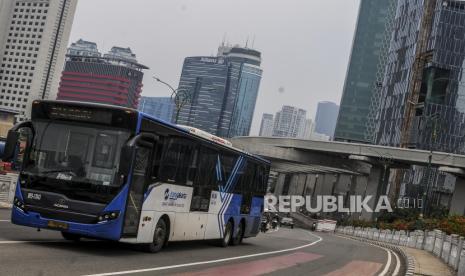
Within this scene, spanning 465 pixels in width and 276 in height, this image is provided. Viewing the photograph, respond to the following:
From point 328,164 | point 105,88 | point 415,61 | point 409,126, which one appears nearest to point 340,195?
point 409,126

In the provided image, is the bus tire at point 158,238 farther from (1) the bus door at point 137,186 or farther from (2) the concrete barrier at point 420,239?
(2) the concrete barrier at point 420,239

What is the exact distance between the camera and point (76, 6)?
596ft

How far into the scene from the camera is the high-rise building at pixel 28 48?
544ft

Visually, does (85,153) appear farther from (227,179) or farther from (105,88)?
(105,88)

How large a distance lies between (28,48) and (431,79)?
103 metres

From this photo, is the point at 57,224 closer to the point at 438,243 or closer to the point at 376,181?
the point at 438,243

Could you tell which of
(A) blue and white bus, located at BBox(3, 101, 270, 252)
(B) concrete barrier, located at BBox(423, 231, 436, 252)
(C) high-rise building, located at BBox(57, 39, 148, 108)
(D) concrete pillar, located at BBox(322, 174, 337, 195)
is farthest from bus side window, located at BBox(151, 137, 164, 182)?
(C) high-rise building, located at BBox(57, 39, 148, 108)

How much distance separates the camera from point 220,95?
112625mm

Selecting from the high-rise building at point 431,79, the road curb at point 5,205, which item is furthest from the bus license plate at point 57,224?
the high-rise building at point 431,79

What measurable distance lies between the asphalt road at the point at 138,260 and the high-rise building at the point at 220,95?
7194 cm

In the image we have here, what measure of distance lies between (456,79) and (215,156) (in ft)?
328

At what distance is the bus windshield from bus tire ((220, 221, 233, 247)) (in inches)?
325

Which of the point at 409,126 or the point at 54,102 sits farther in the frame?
the point at 409,126

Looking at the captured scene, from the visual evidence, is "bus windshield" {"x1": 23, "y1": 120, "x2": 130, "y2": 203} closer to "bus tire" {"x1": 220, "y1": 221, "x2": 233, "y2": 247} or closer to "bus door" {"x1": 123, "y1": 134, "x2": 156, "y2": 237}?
"bus door" {"x1": 123, "y1": 134, "x2": 156, "y2": 237}
